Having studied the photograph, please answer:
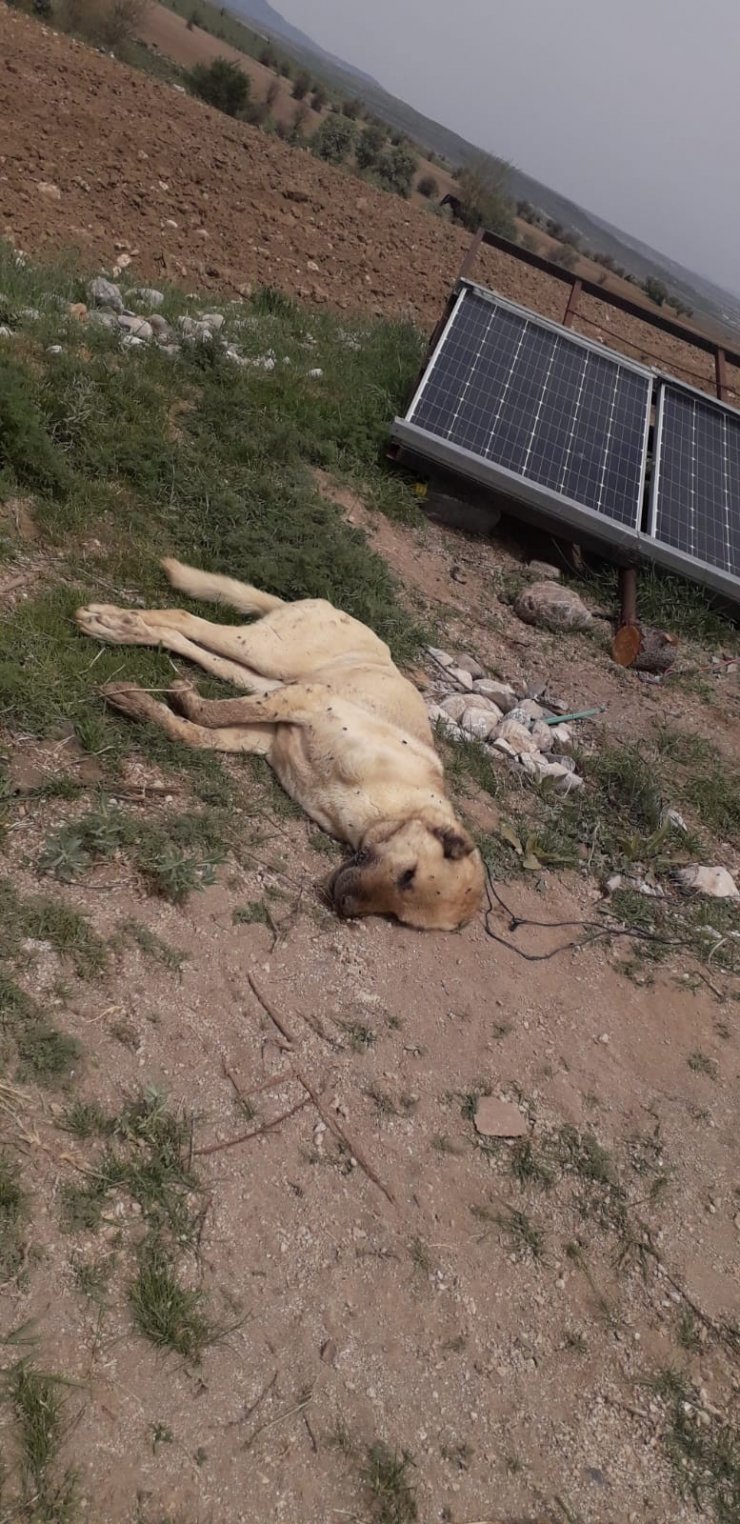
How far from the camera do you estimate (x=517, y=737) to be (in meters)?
5.51

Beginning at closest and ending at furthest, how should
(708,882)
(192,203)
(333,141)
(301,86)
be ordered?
(708,882) → (192,203) → (333,141) → (301,86)

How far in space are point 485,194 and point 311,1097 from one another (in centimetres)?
2552

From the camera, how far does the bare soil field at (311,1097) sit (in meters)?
2.28

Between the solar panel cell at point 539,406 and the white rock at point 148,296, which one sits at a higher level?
the solar panel cell at point 539,406

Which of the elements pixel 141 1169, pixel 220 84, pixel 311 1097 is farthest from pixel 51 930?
pixel 220 84

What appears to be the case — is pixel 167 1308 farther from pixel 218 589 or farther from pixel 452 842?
pixel 218 589

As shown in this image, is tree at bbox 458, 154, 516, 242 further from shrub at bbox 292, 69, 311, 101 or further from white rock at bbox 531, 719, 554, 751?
shrub at bbox 292, 69, 311, 101

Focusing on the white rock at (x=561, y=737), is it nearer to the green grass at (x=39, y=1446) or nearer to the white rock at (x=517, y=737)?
the white rock at (x=517, y=737)

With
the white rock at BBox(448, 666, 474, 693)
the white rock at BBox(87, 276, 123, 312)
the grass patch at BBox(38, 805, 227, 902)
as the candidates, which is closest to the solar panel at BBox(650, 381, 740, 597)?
the white rock at BBox(448, 666, 474, 693)

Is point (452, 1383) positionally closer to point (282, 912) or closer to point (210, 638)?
point (282, 912)

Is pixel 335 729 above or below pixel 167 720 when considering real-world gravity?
above

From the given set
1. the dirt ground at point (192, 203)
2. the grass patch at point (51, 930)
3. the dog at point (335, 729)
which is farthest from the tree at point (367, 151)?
the grass patch at point (51, 930)

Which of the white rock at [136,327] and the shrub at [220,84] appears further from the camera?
the shrub at [220,84]

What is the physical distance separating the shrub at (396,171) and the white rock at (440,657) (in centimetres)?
2349
